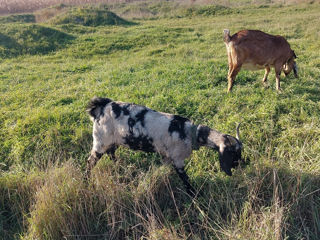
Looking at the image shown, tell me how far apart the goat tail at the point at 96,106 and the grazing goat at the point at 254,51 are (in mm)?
3021

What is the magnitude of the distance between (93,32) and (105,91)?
27.9 ft

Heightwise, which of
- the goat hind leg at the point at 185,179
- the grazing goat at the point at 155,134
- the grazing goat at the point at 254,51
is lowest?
the goat hind leg at the point at 185,179

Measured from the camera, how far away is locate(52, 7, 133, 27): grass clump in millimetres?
15173

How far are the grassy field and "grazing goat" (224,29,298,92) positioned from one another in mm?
465

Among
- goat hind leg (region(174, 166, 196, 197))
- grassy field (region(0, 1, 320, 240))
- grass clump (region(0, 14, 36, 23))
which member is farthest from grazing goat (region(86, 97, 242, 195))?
grass clump (region(0, 14, 36, 23))

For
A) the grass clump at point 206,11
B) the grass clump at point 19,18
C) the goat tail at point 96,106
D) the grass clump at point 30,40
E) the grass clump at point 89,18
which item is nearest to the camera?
the goat tail at point 96,106

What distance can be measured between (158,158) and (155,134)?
0.70 m

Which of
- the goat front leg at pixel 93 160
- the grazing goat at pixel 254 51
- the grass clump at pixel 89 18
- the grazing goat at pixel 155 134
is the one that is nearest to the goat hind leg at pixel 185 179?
the grazing goat at pixel 155 134

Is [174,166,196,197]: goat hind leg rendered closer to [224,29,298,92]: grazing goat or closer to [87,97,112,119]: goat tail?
[87,97,112,119]: goat tail

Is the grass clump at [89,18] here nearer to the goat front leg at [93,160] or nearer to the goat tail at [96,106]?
the goat tail at [96,106]

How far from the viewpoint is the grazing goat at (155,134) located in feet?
11.1

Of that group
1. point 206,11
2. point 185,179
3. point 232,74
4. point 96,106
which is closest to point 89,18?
point 206,11

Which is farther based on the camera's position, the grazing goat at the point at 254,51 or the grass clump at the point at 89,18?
the grass clump at the point at 89,18

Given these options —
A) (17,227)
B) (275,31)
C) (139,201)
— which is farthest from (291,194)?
(275,31)
